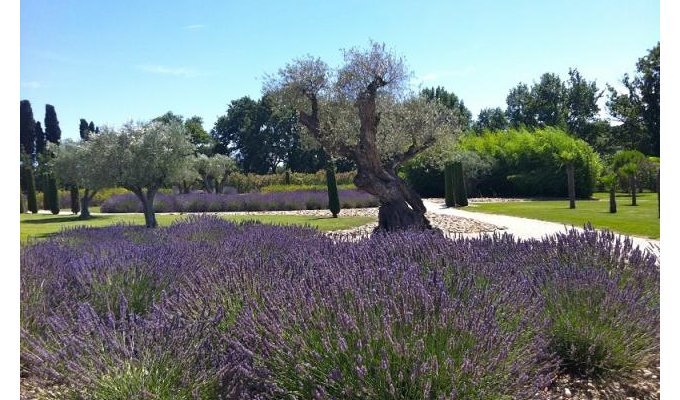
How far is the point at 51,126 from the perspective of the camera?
42094 millimetres

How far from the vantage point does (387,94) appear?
14.6 meters

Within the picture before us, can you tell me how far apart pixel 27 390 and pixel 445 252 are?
115 inches

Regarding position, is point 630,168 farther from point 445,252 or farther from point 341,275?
point 341,275

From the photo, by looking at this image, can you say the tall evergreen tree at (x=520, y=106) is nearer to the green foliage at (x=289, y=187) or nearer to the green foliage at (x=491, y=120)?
the green foliage at (x=491, y=120)

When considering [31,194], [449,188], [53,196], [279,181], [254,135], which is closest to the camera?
[449,188]

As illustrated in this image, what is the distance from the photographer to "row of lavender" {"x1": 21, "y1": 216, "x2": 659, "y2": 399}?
2.47 m

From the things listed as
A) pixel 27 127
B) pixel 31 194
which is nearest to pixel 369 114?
pixel 31 194

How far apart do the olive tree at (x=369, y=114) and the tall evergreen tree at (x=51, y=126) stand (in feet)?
108

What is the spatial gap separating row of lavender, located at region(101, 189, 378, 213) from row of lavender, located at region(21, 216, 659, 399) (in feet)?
69.4

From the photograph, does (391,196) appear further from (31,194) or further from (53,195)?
(31,194)

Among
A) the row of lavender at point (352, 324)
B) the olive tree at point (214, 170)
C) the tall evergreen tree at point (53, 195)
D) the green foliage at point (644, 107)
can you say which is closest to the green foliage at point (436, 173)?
the green foliage at point (644, 107)

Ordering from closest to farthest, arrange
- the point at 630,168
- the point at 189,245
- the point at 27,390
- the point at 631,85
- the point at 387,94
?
the point at 27,390
the point at 189,245
the point at 387,94
the point at 630,168
the point at 631,85

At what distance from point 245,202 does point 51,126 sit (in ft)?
76.2

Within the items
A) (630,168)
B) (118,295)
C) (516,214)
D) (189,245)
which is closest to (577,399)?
(118,295)
